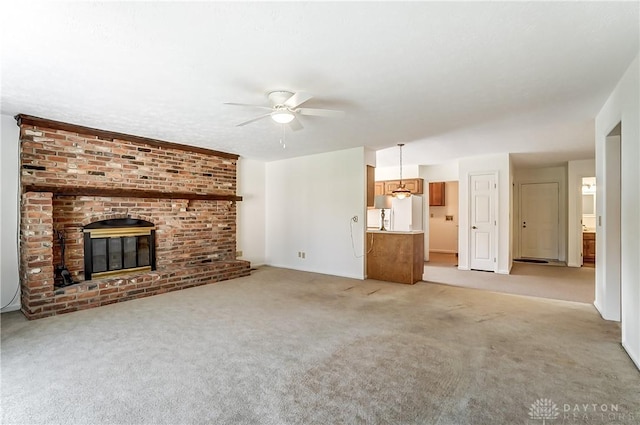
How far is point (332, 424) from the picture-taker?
166 centimetres

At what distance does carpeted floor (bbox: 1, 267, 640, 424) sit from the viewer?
5.82 ft

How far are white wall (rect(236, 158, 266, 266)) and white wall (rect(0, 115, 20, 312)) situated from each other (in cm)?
334

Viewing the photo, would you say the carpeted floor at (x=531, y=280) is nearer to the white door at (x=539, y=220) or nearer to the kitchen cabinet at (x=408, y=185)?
the white door at (x=539, y=220)

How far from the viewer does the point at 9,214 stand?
375 centimetres

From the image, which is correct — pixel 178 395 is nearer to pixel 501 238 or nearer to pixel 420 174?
pixel 501 238

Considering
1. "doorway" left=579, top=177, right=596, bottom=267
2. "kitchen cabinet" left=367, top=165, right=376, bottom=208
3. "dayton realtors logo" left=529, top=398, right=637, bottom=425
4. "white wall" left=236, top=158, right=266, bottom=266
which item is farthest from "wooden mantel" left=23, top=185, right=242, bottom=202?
"doorway" left=579, top=177, right=596, bottom=267

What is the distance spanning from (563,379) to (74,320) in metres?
4.51

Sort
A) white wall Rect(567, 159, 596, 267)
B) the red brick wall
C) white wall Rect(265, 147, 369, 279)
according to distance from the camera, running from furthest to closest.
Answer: white wall Rect(567, 159, 596, 267) → white wall Rect(265, 147, 369, 279) → the red brick wall

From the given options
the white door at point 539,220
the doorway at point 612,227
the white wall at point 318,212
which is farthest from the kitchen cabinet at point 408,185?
the doorway at point 612,227

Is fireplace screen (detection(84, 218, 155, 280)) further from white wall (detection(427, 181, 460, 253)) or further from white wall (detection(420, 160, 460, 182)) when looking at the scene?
white wall (detection(427, 181, 460, 253))

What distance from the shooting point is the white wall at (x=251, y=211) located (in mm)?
6516

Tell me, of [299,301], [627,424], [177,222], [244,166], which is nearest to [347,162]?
[244,166]

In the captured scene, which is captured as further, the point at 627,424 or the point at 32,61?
the point at 32,61

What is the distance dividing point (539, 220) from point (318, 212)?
5959mm
